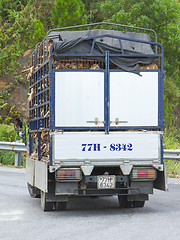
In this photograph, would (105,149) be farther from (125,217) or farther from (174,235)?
(174,235)

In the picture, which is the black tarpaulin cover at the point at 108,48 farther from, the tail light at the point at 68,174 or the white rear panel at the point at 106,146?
the tail light at the point at 68,174

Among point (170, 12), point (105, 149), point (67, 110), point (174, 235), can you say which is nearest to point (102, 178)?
point (105, 149)

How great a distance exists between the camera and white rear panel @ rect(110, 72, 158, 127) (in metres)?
9.34

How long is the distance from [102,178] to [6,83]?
74.9ft

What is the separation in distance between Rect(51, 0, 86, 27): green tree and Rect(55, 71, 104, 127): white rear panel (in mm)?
15741

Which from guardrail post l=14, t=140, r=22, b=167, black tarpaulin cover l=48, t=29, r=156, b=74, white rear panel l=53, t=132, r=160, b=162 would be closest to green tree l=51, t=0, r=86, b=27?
guardrail post l=14, t=140, r=22, b=167

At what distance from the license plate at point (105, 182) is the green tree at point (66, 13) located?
640 inches

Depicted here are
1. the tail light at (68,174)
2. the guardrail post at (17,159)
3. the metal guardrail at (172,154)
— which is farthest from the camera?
the guardrail post at (17,159)

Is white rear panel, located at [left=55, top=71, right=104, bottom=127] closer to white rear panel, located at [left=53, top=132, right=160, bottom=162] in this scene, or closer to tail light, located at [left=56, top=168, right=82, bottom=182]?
white rear panel, located at [left=53, top=132, right=160, bottom=162]

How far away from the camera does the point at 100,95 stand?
30.5 ft

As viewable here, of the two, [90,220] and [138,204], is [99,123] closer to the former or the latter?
[90,220]

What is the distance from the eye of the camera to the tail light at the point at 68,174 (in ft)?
29.7

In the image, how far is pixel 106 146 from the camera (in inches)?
362

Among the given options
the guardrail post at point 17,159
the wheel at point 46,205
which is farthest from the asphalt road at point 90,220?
the guardrail post at point 17,159
